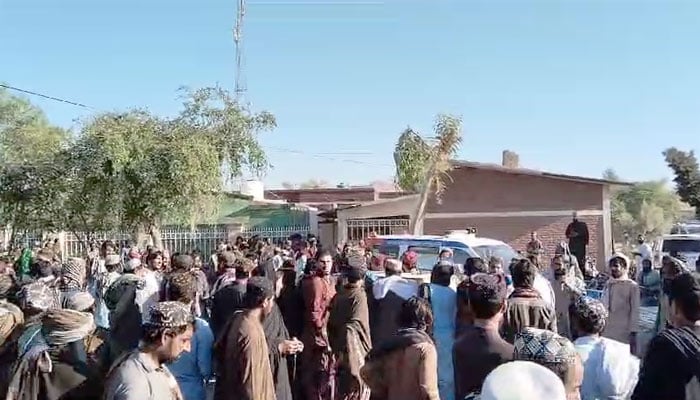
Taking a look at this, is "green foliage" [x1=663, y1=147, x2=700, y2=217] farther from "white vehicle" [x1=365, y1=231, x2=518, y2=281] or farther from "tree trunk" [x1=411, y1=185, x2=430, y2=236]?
"white vehicle" [x1=365, y1=231, x2=518, y2=281]

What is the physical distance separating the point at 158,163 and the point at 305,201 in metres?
24.3

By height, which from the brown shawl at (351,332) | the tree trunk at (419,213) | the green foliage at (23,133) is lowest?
the brown shawl at (351,332)

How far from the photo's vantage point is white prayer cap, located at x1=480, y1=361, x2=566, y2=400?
2.29 meters

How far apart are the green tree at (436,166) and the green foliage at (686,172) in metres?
8.92

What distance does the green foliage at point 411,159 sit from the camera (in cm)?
2761

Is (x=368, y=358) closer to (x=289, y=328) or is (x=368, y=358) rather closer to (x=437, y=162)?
(x=289, y=328)

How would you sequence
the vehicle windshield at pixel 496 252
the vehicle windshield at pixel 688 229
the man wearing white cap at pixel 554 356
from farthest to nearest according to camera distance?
1. the vehicle windshield at pixel 688 229
2. the vehicle windshield at pixel 496 252
3. the man wearing white cap at pixel 554 356

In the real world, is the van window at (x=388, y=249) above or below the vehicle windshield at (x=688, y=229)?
below

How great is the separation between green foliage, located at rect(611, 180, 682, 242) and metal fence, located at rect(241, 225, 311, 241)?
24.4m

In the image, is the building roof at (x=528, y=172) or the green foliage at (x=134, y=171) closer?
the green foliage at (x=134, y=171)

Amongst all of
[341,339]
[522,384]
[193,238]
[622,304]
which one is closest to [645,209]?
[193,238]

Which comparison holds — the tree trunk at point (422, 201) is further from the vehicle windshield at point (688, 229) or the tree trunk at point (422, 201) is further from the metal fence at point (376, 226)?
the vehicle windshield at point (688, 229)

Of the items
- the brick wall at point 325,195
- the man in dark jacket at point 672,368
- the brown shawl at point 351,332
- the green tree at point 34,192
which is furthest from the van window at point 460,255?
the brick wall at point 325,195

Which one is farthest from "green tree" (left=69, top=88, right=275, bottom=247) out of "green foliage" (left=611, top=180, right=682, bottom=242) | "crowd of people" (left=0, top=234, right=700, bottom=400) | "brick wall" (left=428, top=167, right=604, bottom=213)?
"green foliage" (left=611, top=180, right=682, bottom=242)
